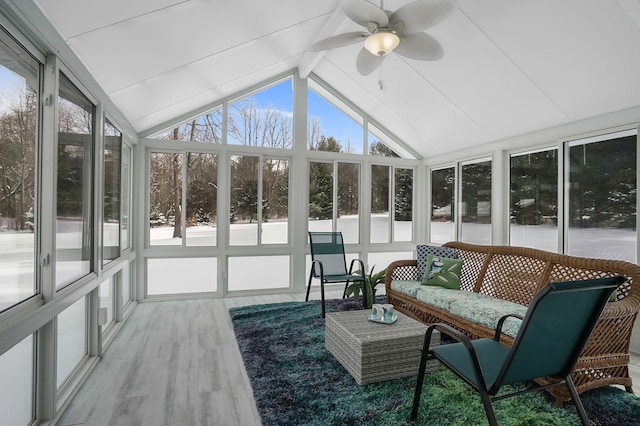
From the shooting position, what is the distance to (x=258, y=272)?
560 cm

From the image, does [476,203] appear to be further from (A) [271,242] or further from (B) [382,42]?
(B) [382,42]

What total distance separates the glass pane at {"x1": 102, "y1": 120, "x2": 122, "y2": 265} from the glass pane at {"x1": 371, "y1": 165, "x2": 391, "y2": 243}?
3.80 m

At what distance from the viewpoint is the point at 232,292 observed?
5453mm

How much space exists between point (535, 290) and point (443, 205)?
286cm

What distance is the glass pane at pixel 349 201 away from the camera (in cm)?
600

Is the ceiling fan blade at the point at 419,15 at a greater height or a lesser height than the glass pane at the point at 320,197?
greater

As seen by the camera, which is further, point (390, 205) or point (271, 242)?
point (390, 205)

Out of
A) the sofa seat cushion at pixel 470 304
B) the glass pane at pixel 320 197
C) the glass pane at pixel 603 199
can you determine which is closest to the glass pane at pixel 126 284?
the glass pane at pixel 320 197

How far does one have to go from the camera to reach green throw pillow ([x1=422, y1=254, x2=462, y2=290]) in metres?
4.04

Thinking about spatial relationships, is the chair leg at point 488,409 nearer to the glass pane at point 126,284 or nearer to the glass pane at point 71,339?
the glass pane at point 71,339

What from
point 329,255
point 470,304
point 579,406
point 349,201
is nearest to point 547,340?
point 579,406

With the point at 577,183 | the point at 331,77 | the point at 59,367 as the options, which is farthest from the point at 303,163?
the point at 59,367

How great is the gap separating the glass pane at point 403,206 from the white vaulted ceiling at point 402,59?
126 cm

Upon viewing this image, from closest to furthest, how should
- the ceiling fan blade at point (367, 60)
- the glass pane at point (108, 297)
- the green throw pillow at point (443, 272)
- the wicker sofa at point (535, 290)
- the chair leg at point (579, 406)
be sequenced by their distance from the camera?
the chair leg at point (579, 406) < the wicker sofa at point (535, 290) < the ceiling fan blade at point (367, 60) < the glass pane at point (108, 297) < the green throw pillow at point (443, 272)
